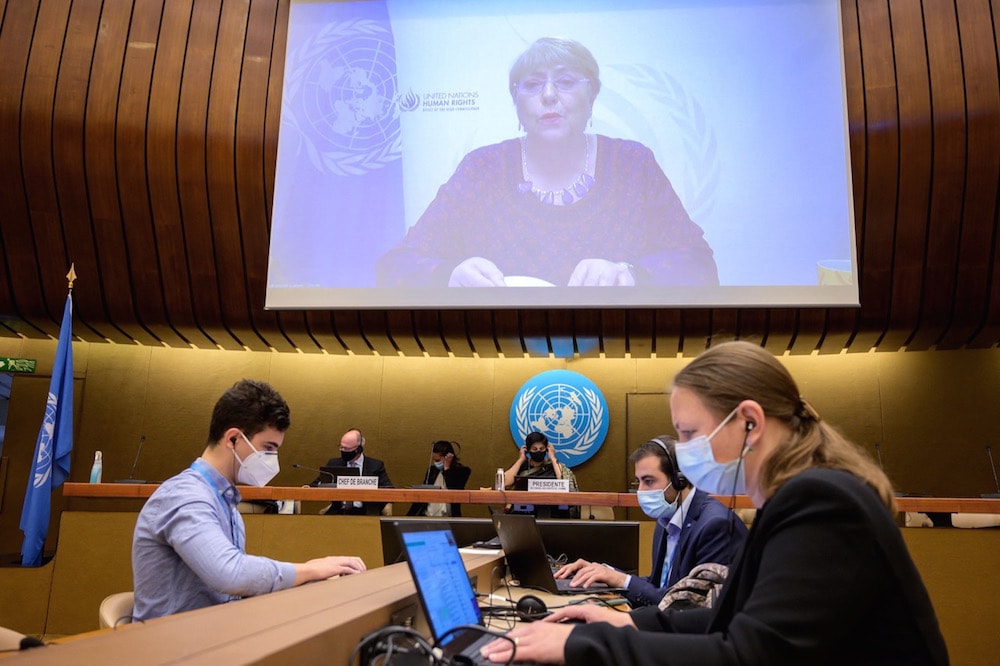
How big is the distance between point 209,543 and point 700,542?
148 cm

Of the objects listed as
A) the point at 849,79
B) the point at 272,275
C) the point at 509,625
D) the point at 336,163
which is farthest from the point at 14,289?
the point at 849,79

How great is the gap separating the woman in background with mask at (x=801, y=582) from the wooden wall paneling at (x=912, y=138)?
5.34 metres

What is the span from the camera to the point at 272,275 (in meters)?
6.42

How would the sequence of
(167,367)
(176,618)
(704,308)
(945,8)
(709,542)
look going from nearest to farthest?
1. (176,618)
2. (709,542)
3. (945,8)
4. (704,308)
5. (167,367)

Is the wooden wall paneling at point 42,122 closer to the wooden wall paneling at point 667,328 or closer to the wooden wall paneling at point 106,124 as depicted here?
the wooden wall paneling at point 106,124

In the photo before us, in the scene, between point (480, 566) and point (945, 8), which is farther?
point (945, 8)

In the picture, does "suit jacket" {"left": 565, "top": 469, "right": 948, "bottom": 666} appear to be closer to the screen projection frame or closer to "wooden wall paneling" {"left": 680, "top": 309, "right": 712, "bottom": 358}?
the screen projection frame

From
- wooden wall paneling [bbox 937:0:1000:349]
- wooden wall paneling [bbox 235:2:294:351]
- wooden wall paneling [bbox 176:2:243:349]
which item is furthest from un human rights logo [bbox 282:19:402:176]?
wooden wall paneling [bbox 937:0:1000:349]

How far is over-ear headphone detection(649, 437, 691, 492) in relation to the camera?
9.58 feet

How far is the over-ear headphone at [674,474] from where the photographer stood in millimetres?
2920

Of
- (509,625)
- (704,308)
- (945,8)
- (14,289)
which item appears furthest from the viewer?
(14,289)

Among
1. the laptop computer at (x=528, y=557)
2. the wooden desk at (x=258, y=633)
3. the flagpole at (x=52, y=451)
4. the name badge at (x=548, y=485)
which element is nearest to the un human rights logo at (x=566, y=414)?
the name badge at (x=548, y=485)

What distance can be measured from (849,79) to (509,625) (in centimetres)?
548

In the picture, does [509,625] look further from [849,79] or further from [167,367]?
[167,367]
